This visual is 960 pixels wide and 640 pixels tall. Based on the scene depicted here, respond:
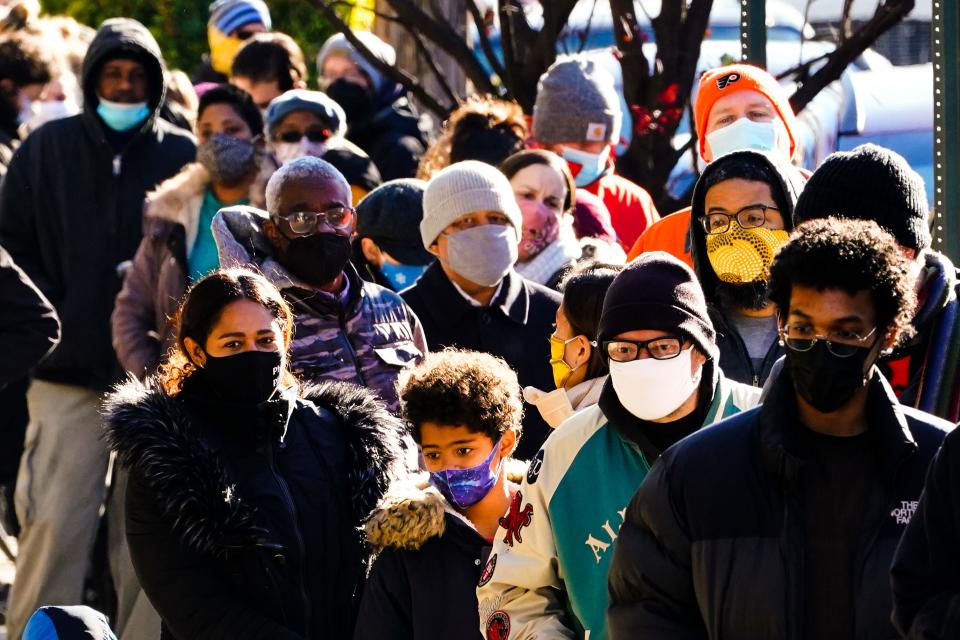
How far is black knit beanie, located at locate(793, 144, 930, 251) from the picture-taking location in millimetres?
4859

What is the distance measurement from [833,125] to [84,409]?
545 cm

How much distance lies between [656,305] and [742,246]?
3.34 ft

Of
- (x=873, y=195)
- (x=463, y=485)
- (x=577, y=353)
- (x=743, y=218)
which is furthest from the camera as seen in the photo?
(x=743, y=218)

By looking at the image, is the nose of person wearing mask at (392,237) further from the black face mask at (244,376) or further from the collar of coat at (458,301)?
the black face mask at (244,376)

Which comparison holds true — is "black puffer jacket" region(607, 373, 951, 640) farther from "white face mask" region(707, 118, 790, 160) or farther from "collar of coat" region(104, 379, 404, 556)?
"white face mask" region(707, 118, 790, 160)

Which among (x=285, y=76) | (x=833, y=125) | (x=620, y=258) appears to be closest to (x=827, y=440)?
(x=620, y=258)

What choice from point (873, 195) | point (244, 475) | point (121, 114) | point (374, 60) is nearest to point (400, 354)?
point (244, 475)

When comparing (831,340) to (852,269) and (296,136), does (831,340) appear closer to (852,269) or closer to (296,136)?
(852,269)

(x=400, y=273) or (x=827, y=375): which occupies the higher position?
(x=827, y=375)

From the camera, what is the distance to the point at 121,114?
848 cm

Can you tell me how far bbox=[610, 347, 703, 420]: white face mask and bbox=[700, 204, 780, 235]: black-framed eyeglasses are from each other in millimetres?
1058

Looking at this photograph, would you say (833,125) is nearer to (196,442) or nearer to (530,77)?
(530,77)

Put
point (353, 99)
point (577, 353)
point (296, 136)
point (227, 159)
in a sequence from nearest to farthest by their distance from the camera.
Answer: point (577, 353) → point (227, 159) → point (296, 136) → point (353, 99)

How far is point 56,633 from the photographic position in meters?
4.50
